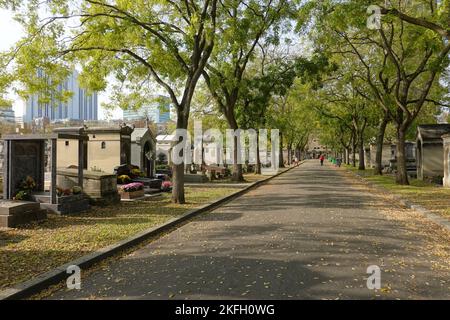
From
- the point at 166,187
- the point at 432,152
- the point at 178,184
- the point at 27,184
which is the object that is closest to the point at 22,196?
the point at 27,184

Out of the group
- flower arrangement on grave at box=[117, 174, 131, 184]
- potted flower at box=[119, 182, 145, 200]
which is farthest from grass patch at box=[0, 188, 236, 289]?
flower arrangement on grave at box=[117, 174, 131, 184]

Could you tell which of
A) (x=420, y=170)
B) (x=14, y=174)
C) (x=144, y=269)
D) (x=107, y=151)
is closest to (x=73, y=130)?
(x=107, y=151)

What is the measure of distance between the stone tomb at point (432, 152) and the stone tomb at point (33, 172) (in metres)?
23.4

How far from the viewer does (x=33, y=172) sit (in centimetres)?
1234

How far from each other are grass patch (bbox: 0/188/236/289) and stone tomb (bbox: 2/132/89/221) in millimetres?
432

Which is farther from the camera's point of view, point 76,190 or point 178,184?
point 178,184

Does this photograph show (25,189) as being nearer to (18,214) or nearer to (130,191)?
(18,214)

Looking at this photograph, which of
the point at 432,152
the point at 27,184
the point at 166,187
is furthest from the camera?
the point at 432,152

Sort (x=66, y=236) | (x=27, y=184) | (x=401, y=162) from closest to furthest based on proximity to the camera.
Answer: (x=66, y=236), (x=27, y=184), (x=401, y=162)

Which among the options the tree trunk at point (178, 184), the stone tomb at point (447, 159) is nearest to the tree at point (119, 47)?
the tree trunk at point (178, 184)

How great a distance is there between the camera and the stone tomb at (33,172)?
1095 centimetres

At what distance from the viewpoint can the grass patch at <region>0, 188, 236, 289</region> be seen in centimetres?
594

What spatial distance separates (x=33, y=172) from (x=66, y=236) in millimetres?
5234

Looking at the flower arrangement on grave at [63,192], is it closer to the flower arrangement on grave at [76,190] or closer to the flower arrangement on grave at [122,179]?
the flower arrangement on grave at [76,190]
